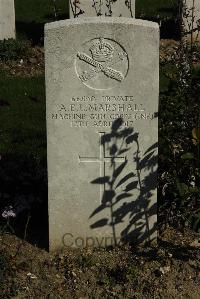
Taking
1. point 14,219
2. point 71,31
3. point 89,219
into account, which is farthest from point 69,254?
point 71,31

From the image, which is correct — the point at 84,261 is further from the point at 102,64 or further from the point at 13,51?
the point at 13,51

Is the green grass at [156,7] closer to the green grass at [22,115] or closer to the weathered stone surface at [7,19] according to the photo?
the weathered stone surface at [7,19]

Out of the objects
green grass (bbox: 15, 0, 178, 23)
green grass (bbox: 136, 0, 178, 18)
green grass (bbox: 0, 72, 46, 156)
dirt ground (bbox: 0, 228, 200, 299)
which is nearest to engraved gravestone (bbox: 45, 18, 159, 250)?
dirt ground (bbox: 0, 228, 200, 299)

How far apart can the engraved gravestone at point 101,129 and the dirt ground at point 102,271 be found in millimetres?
161

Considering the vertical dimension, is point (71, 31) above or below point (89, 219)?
above

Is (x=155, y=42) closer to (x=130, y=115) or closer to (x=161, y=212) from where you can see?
(x=130, y=115)

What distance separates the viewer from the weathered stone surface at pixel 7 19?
39.2ft

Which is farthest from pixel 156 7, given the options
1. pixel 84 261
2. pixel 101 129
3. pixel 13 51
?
pixel 84 261

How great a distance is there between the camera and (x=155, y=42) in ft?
16.6

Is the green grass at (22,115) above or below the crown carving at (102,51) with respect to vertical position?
below

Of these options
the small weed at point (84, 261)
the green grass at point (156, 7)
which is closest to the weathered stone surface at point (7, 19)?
the green grass at point (156, 7)

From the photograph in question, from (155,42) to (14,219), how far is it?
2116mm

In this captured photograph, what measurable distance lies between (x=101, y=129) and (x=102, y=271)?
1113mm

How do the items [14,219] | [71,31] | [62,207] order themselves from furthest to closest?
[14,219] → [62,207] → [71,31]
